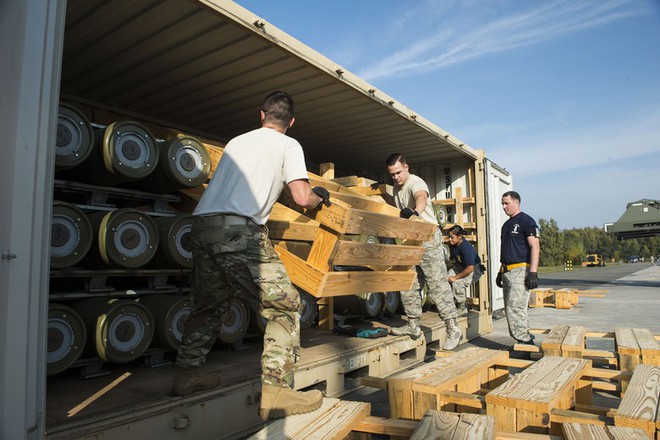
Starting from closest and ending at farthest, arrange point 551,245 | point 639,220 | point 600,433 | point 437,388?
point 600,433 < point 437,388 < point 639,220 < point 551,245

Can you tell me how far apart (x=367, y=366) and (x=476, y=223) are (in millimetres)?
4140

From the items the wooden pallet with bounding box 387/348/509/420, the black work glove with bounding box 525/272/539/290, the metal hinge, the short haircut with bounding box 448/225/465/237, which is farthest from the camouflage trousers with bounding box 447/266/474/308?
the metal hinge

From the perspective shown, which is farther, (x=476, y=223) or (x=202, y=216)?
(x=476, y=223)

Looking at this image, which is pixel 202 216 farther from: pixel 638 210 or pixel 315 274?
pixel 638 210

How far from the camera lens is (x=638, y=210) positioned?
22969mm

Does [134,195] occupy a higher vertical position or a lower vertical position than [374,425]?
higher

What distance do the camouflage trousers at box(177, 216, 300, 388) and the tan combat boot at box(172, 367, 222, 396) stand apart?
2.0 inches

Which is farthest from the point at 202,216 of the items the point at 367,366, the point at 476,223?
the point at 476,223

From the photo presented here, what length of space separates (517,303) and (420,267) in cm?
139

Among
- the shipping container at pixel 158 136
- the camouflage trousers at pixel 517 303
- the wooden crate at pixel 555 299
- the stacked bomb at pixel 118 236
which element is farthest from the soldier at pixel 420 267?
the wooden crate at pixel 555 299

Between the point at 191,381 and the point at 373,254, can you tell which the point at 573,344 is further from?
the point at 191,381

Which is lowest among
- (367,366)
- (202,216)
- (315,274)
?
(367,366)

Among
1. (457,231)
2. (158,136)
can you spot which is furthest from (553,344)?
(158,136)

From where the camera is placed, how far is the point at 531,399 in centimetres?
243
